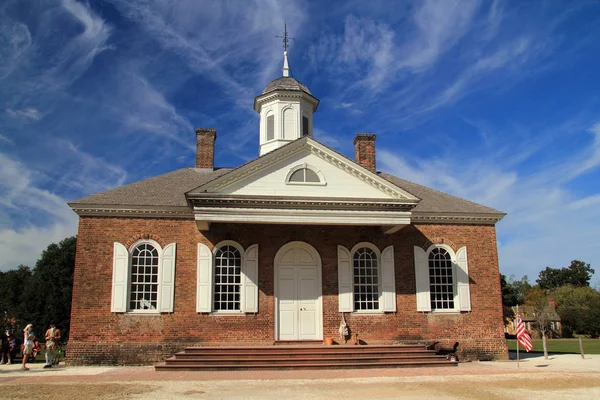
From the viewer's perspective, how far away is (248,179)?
1798 cm

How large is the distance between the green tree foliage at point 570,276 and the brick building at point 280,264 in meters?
97.1

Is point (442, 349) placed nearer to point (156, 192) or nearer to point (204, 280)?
point (204, 280)

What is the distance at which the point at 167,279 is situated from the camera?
60.3 ft

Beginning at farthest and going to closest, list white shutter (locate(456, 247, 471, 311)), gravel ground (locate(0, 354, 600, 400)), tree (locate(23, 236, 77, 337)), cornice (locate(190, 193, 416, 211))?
tree (locate(23, 236, 77, 337)) < white shutter (locate(456, 247, 471, 311)) < cornice (locate(190, 193, 416, 211)) < gravel ground (locate(0, 354, 600, 400))

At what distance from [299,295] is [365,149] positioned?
25.2 feet

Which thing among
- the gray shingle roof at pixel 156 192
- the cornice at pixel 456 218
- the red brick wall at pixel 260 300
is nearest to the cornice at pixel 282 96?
→ the gray shingle roof at pixel 156 192

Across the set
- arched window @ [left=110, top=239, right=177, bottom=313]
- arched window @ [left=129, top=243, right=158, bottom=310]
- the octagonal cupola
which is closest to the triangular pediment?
arched window @ [left=110, top=239, right=177, bottom=313]

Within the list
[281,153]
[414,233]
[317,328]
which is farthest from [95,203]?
[414,233]

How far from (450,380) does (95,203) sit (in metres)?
13.2

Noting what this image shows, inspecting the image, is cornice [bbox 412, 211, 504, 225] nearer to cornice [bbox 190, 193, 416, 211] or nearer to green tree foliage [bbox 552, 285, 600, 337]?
cornice [bbox 190, 193, 416, 211]

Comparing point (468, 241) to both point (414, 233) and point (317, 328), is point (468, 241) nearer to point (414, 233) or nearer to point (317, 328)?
point (414, 233)

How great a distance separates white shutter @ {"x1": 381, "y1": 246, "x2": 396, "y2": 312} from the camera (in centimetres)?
1920

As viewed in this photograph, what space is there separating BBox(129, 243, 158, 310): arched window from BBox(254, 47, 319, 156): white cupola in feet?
25.1

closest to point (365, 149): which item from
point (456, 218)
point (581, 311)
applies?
point (456, 218)
